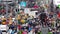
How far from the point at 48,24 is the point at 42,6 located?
0.29 metres

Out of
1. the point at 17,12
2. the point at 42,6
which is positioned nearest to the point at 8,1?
Result: the point at 17,12

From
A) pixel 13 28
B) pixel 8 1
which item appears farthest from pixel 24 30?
pixel 8 1

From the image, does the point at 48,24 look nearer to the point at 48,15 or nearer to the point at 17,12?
the point at 48,15

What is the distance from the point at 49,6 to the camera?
5.01 metres

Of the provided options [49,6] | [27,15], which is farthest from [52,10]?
[27,15]

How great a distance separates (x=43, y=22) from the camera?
198 inches

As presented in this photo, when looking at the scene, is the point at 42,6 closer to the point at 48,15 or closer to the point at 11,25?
the point at 48,15

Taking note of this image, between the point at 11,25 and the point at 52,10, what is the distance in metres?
0.67

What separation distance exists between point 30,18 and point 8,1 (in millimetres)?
426

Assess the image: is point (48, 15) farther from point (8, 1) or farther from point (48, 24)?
point (8, 1)

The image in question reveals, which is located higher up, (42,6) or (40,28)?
(42,6)

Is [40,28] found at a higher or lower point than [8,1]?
lower

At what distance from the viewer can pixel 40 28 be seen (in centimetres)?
501

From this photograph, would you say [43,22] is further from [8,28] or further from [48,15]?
[8,28]
